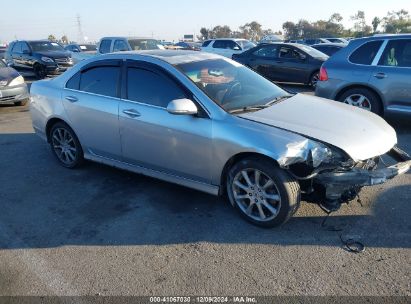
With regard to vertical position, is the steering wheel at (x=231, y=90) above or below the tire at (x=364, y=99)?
above

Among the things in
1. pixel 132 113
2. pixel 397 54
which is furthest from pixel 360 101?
pixel 132 113

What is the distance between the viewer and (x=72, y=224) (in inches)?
150

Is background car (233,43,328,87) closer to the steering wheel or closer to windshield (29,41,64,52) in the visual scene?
the steering wheel

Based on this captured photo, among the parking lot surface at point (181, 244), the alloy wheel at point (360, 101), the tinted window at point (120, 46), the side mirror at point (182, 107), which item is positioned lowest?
the parking lot surface at point (181, 244)

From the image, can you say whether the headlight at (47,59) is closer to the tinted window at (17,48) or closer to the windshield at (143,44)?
the tinted window at (17,48)

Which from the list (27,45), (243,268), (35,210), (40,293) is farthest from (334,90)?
(27,45)

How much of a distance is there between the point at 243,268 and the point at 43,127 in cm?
392

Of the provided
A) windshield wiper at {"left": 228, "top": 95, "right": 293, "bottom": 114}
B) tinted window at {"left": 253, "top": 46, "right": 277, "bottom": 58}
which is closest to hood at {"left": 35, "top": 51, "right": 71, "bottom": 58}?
tinted window at {"left": 253, "top": 46, "right": 277, "bottom": 58}

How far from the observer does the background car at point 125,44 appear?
43.5 ft

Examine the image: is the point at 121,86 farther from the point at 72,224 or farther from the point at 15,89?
the point at 15,89

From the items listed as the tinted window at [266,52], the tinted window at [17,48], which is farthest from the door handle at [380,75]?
the tinted window at [17,48]

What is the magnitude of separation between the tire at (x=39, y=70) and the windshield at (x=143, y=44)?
4.54 meters

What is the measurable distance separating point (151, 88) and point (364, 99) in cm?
437

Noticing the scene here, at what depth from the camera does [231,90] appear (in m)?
4.16
